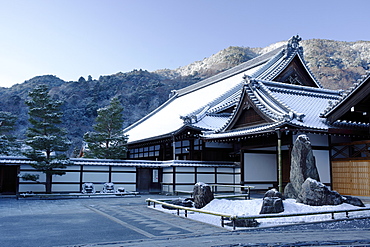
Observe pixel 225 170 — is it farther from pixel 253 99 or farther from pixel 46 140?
pixel 46 140

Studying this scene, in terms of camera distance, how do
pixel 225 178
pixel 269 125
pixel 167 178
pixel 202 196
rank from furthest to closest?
pixel 225 178
pixel 167 178
pixel 269 125
pixel 202 196

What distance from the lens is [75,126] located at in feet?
274

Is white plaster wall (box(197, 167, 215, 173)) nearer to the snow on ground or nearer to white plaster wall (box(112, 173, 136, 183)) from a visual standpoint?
white plaster wall (box(112, 173, 136, 183))

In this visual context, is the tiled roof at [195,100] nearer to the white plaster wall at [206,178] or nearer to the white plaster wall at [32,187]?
the white plaster wall at [206,178]

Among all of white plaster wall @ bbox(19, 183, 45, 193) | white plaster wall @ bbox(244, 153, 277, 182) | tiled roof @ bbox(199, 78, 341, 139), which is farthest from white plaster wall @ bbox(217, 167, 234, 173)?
white plaster wall @ bbox(19, 183, 45, 193)

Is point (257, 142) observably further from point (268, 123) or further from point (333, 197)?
point (333, 197)

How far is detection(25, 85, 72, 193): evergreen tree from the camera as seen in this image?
786 inches

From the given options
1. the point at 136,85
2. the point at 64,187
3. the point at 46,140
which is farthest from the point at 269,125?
the point at 136,85

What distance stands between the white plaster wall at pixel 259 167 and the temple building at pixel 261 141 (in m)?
0.06

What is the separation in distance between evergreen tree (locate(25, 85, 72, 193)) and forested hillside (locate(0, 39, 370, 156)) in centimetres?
5733

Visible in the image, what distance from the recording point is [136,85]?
4289 inches

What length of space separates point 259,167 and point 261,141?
248cm

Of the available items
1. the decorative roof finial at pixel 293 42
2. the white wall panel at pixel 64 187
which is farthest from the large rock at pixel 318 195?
the decorative roof finial at pixel 293 42

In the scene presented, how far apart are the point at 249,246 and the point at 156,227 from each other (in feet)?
11.2
